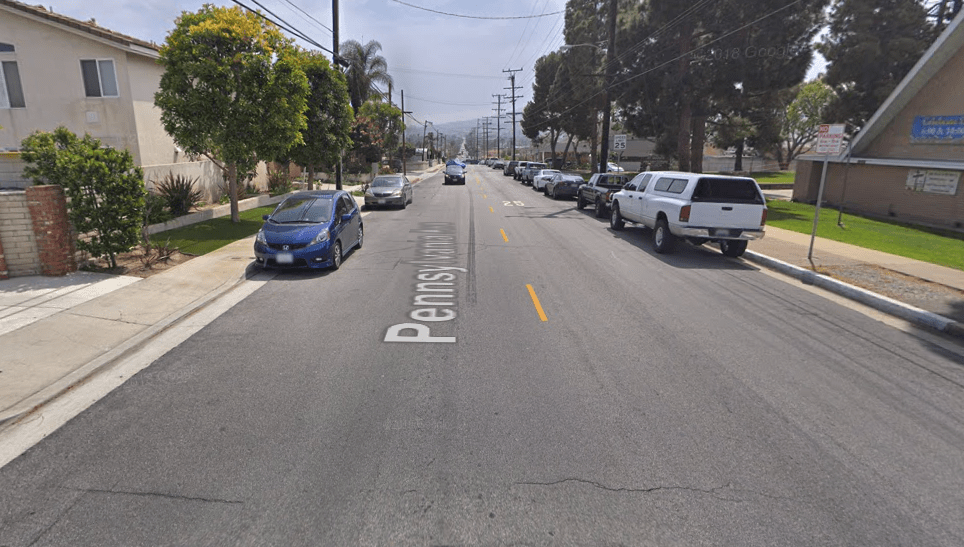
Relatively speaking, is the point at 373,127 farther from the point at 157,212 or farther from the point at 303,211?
the point at 303,211

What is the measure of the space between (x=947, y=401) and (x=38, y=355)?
9878 millimetres

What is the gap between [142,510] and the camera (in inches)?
139

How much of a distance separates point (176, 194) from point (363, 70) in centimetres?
3011

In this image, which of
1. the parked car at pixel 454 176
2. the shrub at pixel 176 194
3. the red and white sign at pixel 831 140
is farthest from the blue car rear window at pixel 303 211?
the parked car at pixel 454 176

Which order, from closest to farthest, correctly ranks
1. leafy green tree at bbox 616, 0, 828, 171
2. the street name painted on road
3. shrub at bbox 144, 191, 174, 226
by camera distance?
the street name painted on road
shrub at bbox 144, 191, 174, 226
leafy green tree at bbox 616, 0, 828, 171

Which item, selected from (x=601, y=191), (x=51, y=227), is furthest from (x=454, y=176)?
(x=51, y=227)

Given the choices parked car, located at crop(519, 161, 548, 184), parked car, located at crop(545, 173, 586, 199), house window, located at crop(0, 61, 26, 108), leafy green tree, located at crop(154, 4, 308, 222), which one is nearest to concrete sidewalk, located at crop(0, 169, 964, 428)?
leafy green tree, located at crop(154, 4, 308, 222)

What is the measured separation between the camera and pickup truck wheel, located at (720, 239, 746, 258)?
12.8 metres

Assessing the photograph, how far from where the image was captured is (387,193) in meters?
23.1

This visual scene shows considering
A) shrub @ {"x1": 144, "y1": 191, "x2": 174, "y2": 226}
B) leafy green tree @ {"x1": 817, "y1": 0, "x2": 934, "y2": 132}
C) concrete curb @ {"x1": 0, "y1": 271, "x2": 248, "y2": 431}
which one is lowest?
concrete curb @ {"x1": 0, "y1": 271, "x2": 248, "y2": 431}

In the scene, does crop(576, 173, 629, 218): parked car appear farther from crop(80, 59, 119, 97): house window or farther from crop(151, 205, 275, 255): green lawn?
crop(80, 59, 119, 97): house window

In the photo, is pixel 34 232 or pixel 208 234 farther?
pixel 208 234

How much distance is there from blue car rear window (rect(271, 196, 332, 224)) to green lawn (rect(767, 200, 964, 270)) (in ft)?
45.2

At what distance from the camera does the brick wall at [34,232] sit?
8.84 m
